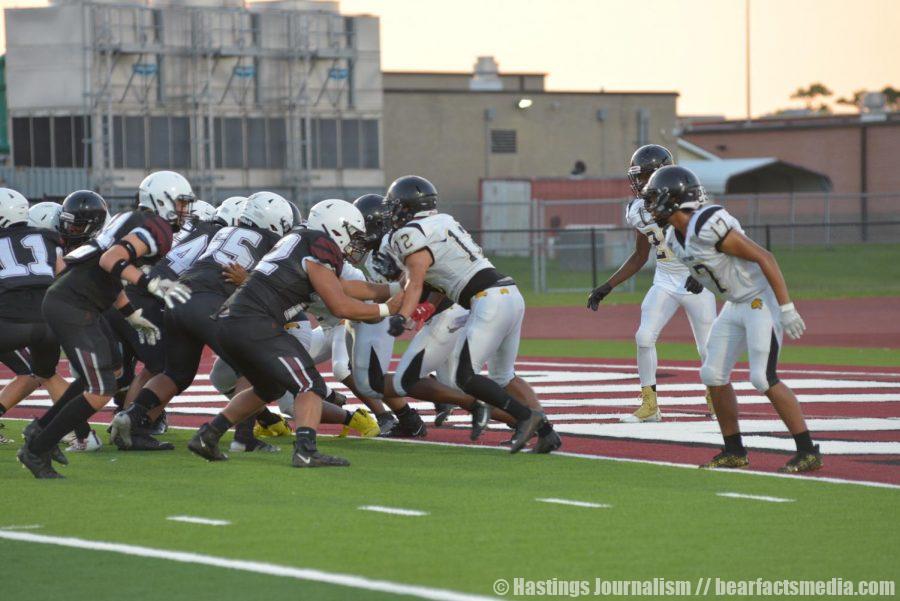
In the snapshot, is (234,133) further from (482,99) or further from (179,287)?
(179,287)

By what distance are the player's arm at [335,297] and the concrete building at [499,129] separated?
40692mm

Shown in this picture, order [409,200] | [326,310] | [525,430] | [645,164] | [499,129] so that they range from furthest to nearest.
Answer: [499,129] → [645,164] → [326,310] → [409,200] → [525,430]

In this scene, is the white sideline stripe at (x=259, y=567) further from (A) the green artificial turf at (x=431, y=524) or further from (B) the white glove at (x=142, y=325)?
(B) the white glove at (x=142, y=325)

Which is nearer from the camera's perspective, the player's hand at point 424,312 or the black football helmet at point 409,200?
the black football helmet at point 409,200

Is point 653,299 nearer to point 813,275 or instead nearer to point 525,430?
point 525,430

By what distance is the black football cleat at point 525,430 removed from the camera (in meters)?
10.3

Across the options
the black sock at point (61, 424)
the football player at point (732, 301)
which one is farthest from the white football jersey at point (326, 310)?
the football player at point (732, 301)

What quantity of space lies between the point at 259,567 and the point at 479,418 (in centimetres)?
475

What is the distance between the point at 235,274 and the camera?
1059cm

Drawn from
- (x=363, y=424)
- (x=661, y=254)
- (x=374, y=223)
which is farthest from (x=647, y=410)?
(x=374, y=223)

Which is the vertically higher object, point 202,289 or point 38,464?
point 202,289

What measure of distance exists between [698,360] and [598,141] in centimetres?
3799

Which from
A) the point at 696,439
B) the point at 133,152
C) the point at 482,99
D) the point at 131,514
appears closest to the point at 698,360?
the point at 696,439

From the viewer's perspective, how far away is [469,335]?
10.4 metres
